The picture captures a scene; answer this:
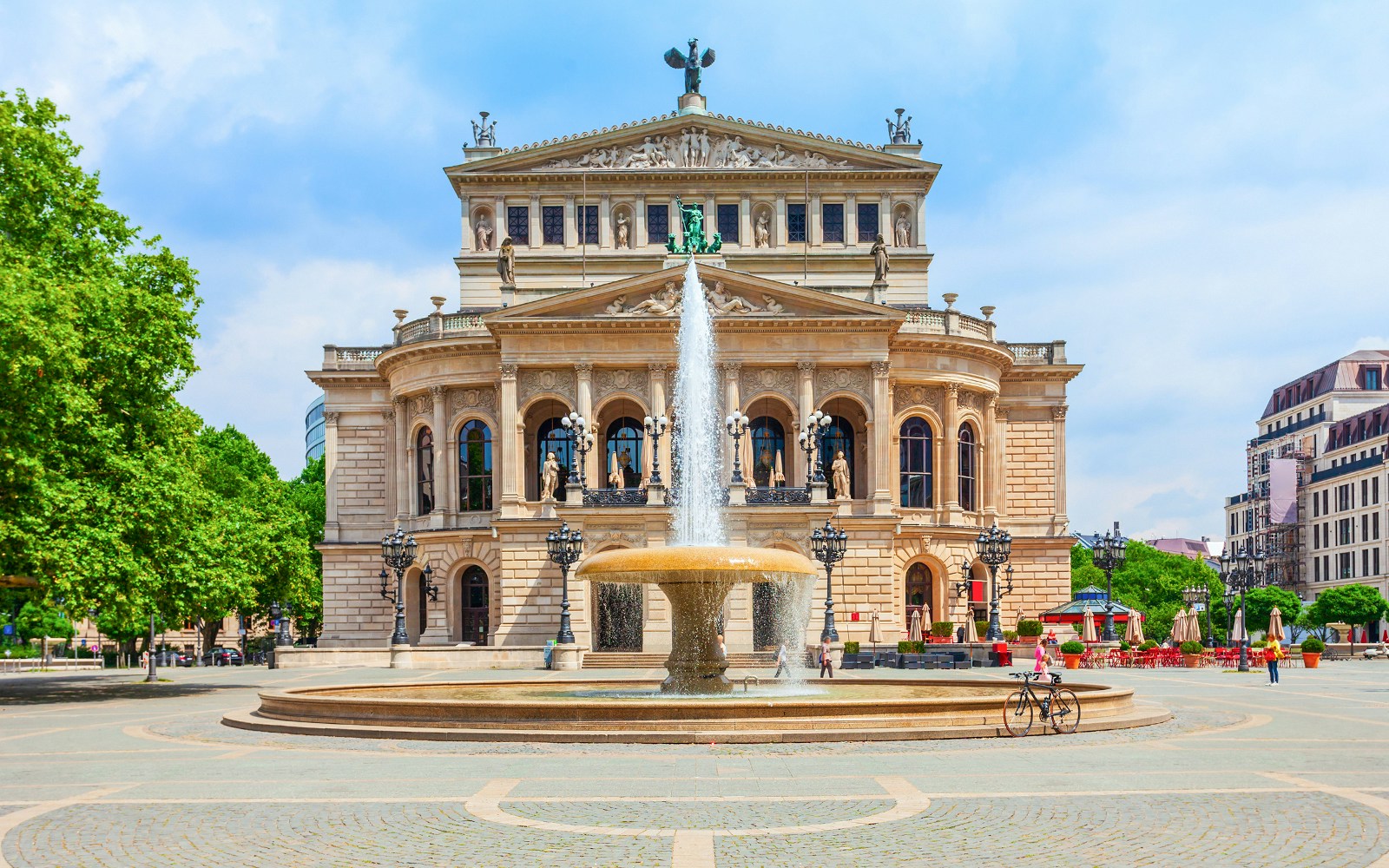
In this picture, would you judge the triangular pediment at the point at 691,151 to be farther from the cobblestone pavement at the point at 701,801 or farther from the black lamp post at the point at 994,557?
the cobblestone pavement at the point at 701,801

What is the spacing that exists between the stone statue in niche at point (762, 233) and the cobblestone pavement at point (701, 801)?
1775 inches

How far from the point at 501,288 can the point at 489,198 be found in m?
10.0

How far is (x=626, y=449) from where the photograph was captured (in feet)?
196

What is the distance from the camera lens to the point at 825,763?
1688 cm

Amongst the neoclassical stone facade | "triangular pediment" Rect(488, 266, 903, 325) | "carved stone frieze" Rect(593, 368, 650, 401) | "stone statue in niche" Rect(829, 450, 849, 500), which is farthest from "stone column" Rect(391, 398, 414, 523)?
"stone statue in niche" Rect(829, 450, 849, 500)

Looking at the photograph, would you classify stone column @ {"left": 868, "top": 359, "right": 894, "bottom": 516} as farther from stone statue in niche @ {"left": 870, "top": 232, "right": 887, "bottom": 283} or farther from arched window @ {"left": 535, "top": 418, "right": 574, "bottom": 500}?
arched window @ {"left": 535, "top": 418, "right": 574, "bottom": 500}

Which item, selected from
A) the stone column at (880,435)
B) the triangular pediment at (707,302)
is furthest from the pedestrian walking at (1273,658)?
the triangular pediment at (707,302)

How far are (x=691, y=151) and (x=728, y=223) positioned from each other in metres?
3.66

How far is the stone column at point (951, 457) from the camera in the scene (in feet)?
197

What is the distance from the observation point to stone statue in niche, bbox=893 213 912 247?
217ft

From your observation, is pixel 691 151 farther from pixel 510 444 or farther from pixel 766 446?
pixel 510 444

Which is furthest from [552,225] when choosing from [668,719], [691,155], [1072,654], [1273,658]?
[668,719]

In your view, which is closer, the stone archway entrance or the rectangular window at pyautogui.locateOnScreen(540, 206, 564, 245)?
the stone archway entrance

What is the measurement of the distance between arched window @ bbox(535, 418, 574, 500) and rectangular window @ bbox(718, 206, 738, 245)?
12.3 metres
